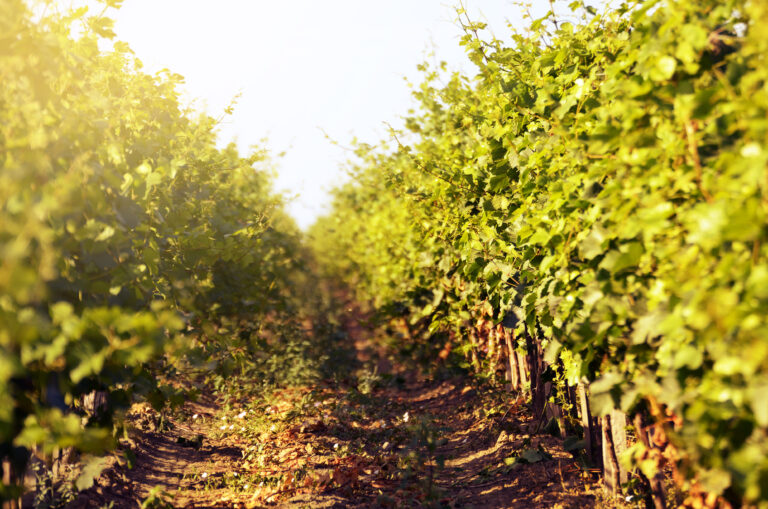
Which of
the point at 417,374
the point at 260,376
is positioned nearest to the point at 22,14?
the point at 260,376

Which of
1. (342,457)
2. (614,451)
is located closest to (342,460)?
(342,457)

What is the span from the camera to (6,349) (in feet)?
6.91

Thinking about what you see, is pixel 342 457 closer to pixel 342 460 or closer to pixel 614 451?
pixel 342 460

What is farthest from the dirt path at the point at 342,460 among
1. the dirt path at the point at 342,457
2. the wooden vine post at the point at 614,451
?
the wooden vine post at the point at 614,451

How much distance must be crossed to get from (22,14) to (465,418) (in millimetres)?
5935

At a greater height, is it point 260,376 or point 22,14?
point 22,14

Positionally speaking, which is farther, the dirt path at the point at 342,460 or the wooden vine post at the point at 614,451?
the dirt path at the point at 342,460

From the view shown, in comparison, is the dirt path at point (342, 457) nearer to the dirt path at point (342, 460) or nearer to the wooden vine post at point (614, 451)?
the dirt path at point (342, 460)

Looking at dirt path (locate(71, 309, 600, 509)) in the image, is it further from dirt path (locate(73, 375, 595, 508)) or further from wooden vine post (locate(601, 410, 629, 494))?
wooden vine post (locate(601, 410, 629, 494))

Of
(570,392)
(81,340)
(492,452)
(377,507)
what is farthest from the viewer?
(492,452)

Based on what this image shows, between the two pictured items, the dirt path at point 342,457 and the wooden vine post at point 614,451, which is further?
the dirt path at point 342,457

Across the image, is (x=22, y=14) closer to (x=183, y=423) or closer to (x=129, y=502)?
(x=129, y=502)

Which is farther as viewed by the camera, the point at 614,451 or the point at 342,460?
the point at 342,460

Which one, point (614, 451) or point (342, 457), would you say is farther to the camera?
point (342, 457)
